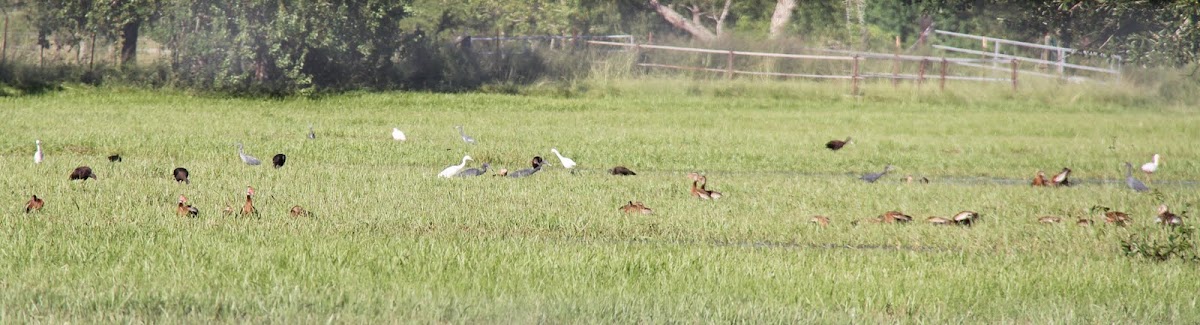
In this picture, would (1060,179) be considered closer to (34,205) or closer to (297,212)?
(297,212)

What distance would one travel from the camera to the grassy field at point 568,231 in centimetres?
673

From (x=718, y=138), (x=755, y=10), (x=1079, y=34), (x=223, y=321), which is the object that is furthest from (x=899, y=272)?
Result: (x=755, y=10)

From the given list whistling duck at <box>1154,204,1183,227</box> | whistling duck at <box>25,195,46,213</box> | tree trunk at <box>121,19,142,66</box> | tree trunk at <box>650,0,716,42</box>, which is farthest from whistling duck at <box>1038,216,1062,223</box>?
tree trunk at <box>650,0,716,42</box>

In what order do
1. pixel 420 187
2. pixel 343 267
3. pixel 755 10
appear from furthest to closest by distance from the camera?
pixel 755 10 < pixel 420 187 < pixel 343 267

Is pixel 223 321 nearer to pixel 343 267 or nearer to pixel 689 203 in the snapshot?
pixel 343 267

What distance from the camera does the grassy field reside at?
22.1ft

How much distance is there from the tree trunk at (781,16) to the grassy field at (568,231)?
1095 inches

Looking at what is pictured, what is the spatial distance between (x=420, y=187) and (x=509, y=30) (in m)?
39.2

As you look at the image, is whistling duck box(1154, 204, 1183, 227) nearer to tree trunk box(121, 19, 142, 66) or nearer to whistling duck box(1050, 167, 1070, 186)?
whistling duck box(1050, 167, 1070, 186)

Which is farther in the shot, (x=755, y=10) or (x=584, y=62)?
(x=755, y=10)

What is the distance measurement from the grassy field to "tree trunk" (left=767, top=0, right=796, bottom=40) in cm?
2781

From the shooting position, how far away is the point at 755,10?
55.7 meters

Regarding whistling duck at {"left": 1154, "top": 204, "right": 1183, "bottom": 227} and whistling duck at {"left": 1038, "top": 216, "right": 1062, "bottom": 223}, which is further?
whistling duck at {"left": 1038, "top": 216, "right": 1062, "bottom": 223}

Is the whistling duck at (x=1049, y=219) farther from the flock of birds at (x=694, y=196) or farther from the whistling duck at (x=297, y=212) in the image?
the whistling duck at (x=297, y=212)
